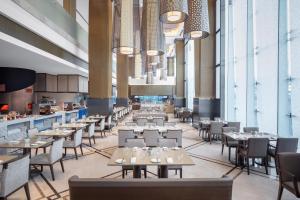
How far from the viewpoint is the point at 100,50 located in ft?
35.8

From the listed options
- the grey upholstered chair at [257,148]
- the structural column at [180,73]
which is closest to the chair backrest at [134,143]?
the grey upholstered chair at [257,148]

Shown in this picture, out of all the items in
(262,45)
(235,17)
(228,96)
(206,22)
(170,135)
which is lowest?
(170,135)

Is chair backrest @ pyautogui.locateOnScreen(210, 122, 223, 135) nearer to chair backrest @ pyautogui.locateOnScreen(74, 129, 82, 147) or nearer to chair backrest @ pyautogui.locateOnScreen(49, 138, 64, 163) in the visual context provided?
chair backrest @ pyautogui.locateOnScreen(74, 129, 82, 147)

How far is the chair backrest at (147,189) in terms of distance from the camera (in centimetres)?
252

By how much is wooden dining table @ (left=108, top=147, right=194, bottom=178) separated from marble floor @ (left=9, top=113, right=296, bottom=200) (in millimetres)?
961

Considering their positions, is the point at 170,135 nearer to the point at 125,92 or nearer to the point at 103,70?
the point at 103,70

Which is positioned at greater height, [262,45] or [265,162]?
[262,45]

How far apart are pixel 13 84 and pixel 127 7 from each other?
8.52 meters

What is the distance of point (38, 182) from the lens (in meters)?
4.54

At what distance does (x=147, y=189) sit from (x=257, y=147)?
11.3 feet

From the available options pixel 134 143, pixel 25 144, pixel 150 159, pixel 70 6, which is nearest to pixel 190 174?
pixel 134 143

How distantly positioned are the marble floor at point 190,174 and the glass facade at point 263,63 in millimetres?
1482

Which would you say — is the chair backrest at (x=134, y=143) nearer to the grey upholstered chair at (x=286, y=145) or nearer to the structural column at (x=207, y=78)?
the grey upholstered chair at (x=286, y=145)

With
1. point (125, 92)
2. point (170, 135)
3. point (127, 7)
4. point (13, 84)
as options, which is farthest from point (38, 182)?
point (125, 92)
